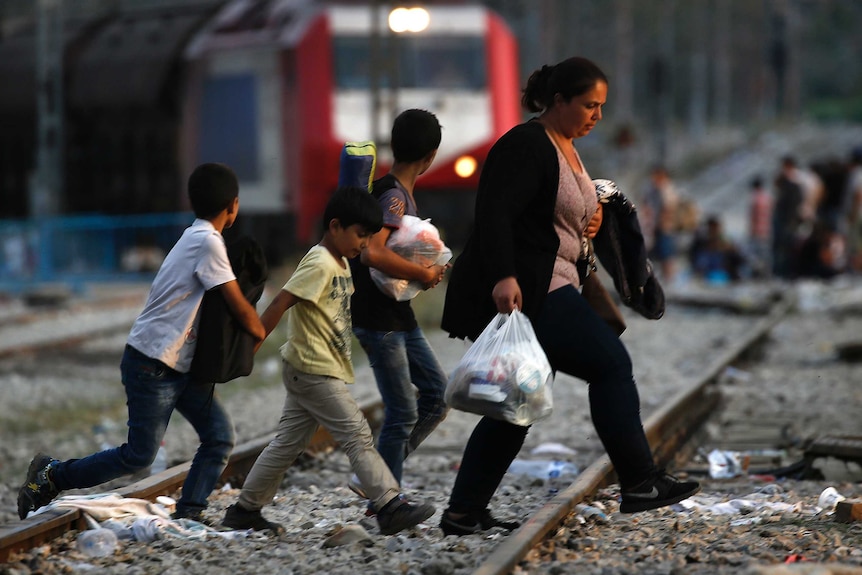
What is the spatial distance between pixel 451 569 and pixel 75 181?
1797 cm

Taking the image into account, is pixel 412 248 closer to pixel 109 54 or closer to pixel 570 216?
pixel 570 216

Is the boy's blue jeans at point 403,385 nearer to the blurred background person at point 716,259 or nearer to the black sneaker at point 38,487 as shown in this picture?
the black sneaker at point 38,487

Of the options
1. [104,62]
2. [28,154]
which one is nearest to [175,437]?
[104,62]

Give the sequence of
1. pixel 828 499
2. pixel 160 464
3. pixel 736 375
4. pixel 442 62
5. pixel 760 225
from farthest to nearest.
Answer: pixel 760 225 → pixel 442 62 → pixel 736 375 → pixel 160 464 → pixel 828 499

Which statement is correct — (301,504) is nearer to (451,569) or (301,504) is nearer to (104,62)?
(451,569)

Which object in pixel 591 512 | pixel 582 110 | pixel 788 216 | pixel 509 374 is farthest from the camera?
pixel 788 216

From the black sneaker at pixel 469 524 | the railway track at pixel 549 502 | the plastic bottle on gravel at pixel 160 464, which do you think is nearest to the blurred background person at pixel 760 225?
the railway track at pixel 549 502

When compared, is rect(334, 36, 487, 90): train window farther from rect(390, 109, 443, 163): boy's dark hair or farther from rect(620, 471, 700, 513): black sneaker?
rect(620, 471, 700, 513): black sneaker

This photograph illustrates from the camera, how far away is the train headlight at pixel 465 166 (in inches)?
712

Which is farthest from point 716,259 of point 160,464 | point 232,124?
point 160,464

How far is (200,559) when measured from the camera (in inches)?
194

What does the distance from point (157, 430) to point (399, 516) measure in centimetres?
90

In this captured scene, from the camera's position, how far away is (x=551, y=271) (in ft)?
16.1

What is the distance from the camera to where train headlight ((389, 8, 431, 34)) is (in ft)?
55.7
